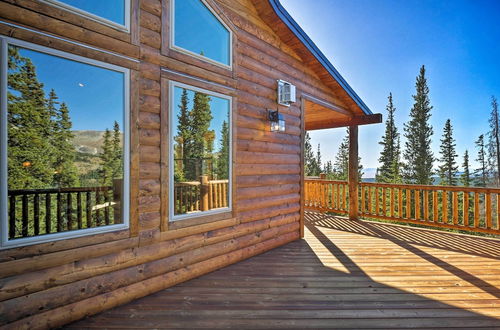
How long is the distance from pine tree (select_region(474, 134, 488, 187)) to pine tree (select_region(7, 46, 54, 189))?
108ft

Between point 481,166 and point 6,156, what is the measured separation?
33587 mm

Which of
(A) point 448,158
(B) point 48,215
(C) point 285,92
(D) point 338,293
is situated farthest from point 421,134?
(B) point 48,215

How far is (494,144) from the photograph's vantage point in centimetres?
2234

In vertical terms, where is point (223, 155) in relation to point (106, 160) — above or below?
above

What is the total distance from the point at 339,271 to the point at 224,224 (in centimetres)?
156

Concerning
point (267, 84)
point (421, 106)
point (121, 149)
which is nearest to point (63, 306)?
point (121, 149)

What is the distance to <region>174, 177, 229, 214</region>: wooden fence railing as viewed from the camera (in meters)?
2.79

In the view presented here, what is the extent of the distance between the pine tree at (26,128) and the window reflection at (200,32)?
4.54 ft

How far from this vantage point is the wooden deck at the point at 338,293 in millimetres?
2066

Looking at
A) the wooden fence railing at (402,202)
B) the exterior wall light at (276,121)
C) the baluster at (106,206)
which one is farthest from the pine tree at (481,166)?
the baluster at (106,206)

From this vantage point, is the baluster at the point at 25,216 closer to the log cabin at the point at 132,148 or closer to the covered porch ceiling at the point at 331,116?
the log cabin at the point at 132,148

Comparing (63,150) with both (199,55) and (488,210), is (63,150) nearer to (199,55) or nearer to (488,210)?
(199,55)

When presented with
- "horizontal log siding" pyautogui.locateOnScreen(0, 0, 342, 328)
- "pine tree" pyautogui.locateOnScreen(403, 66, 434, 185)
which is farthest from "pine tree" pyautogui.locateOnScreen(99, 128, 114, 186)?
"pine tree" pyautogui.locateOnScreen(403, 66, 434, 185)

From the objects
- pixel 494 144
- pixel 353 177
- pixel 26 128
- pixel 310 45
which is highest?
pixel 494 144
